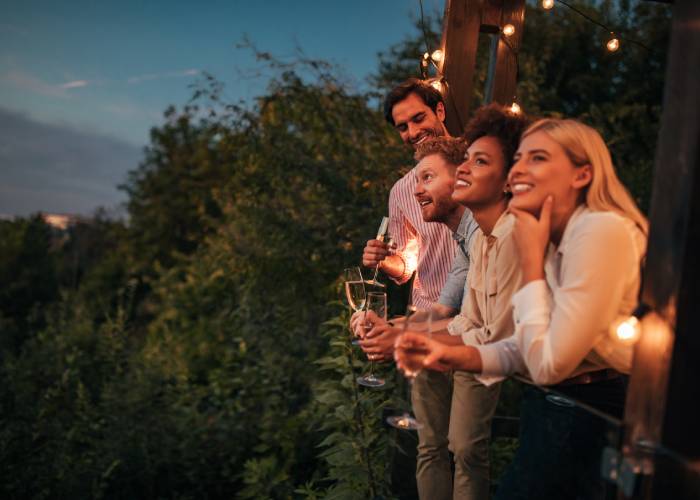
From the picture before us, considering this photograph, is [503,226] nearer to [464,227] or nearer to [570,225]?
[570,225]

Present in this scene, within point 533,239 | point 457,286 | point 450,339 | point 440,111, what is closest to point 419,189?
point 457,286

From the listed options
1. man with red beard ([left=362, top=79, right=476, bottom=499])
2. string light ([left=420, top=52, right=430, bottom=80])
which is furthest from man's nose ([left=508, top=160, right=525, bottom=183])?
string light ([left=420, top=52, right=430, bottom=80])

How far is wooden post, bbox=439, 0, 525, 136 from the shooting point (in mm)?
3205

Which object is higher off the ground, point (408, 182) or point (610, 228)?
point (408, 182)

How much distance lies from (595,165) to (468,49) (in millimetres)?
1951

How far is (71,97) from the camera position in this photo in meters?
Result: 31.4

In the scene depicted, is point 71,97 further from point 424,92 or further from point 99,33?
point 424,92

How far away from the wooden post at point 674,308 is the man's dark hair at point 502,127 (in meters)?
0.63

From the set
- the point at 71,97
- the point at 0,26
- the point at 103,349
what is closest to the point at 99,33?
the point at 0,26

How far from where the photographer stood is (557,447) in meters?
1.69

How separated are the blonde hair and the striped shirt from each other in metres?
1.21

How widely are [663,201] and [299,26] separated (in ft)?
16.6

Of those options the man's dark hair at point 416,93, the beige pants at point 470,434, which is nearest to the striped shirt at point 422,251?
the man's dark hair at point 416,93

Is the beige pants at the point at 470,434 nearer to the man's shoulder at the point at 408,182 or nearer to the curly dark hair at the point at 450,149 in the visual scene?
the curly dark hair at the point at 450,149
